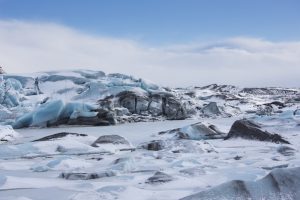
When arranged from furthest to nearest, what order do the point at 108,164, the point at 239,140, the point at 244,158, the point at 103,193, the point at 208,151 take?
the point at 239,140
the point at 208,151
the point at 244,158
the point at 108,164
the point at 103,193

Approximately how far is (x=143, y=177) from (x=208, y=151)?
309 centimetres

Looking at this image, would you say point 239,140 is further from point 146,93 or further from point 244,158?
point 146,93

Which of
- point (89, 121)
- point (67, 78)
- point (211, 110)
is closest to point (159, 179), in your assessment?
point (89, 121)

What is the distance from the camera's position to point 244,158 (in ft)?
25.1

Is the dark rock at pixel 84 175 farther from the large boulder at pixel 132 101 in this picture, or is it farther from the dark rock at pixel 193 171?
the large boulder at pixel 132 101

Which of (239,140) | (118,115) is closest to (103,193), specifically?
(239,140)

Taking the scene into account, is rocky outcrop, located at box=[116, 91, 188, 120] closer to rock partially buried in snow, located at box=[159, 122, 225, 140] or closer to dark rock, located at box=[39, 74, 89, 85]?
dark rock, located at box=[39, 74, 89, 85]

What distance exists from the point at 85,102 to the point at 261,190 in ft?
57.9

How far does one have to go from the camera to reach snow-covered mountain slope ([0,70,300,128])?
62.7ft

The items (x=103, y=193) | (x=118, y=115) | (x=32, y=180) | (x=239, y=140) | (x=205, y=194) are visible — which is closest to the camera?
(x=205, y=194)

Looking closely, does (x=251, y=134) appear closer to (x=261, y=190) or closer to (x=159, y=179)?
(x=159, y=179)

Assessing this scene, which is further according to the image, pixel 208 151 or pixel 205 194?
pixel 208 151

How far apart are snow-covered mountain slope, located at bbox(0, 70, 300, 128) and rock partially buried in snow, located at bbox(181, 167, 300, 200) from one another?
1565cm

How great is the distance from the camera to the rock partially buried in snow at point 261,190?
374cm
